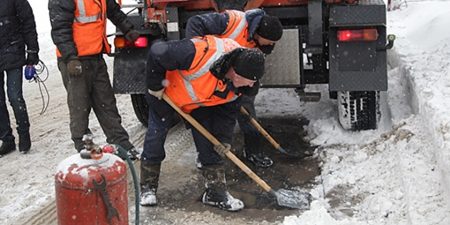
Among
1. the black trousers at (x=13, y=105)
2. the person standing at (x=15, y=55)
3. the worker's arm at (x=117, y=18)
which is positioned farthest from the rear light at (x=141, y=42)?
the black trousers at (x=13, y=105)

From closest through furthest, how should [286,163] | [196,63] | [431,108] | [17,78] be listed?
[196,63] → [431,108] → [286,163] → [17,78]

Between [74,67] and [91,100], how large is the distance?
1.59ft

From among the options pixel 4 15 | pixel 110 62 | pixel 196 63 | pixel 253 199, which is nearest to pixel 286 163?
pixel 253 199

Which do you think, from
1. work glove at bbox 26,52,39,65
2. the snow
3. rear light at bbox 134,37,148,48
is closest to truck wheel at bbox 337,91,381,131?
the snow

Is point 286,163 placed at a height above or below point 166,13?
below

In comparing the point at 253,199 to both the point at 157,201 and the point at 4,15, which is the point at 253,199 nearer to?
the point at 157,201

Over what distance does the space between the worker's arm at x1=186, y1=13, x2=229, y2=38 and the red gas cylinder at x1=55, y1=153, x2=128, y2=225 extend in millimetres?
1638

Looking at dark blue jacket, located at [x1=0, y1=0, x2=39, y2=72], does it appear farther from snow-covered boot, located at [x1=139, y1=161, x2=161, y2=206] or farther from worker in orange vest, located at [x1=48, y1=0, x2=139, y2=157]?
snow-covered boot, located at [x1=139, y1=161, x2=161, y2=206]

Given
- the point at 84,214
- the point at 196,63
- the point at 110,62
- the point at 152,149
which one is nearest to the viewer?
the point at 84,214

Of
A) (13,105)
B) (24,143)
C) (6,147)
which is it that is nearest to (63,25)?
(13,105)

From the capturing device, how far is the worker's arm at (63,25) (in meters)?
4.85

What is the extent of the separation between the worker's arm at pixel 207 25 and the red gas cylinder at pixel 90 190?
164 centimetres

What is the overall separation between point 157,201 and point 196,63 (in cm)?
117

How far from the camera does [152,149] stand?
4391mm
